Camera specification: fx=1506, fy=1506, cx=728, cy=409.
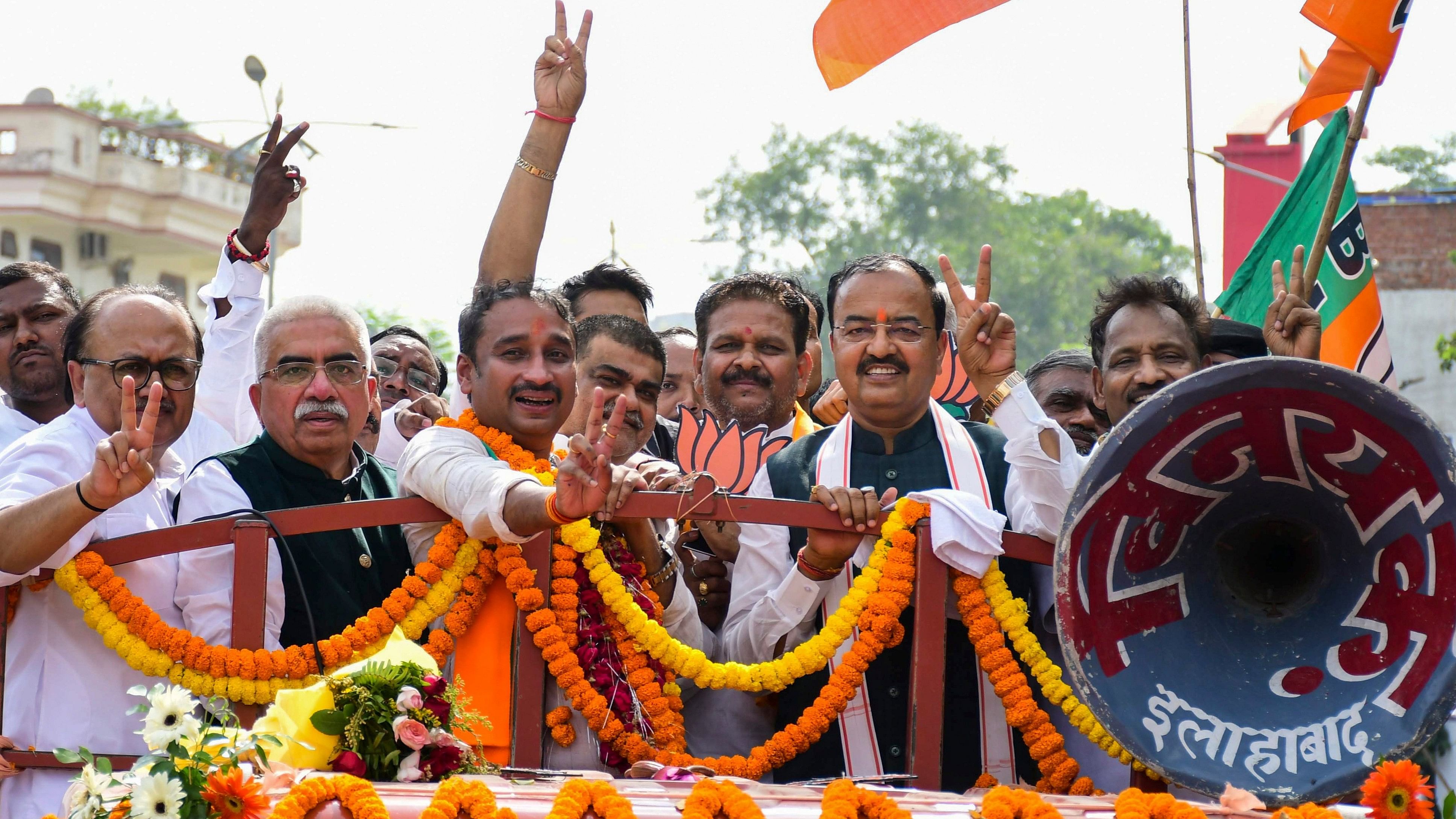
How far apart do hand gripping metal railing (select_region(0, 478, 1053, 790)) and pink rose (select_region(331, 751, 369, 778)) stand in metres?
0.45

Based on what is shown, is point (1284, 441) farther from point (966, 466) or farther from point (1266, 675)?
point (966, 466)

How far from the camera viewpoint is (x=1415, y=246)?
21.8 m

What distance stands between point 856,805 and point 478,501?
1.11 metres

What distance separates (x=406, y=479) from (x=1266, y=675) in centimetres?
218

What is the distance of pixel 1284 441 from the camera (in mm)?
3617

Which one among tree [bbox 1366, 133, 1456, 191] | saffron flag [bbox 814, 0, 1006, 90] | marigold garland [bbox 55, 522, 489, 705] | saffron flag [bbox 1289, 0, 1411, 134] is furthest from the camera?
tree [bbox 1366, 133, 1456, 191]

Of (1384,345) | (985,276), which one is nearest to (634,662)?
(985,276)

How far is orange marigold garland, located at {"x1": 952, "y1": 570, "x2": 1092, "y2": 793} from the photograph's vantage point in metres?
3.69

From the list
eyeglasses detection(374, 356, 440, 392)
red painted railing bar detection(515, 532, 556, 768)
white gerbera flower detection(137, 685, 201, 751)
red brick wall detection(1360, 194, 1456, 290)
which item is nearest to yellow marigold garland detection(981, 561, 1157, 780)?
red painted railing bar detection(515, 532, 556, 768)

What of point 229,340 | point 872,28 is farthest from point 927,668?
point 872,28

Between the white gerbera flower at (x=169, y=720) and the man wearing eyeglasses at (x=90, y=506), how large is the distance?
19.1 inches

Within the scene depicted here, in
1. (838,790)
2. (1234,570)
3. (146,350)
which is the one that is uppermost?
(146,350)

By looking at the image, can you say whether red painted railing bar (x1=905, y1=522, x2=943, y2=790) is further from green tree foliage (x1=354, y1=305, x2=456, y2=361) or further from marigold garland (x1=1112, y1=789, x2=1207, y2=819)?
green tree foliage (x1=354, y1=305, x2=456, y2=361)

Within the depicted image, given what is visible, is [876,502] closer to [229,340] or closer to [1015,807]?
[1015,807]
